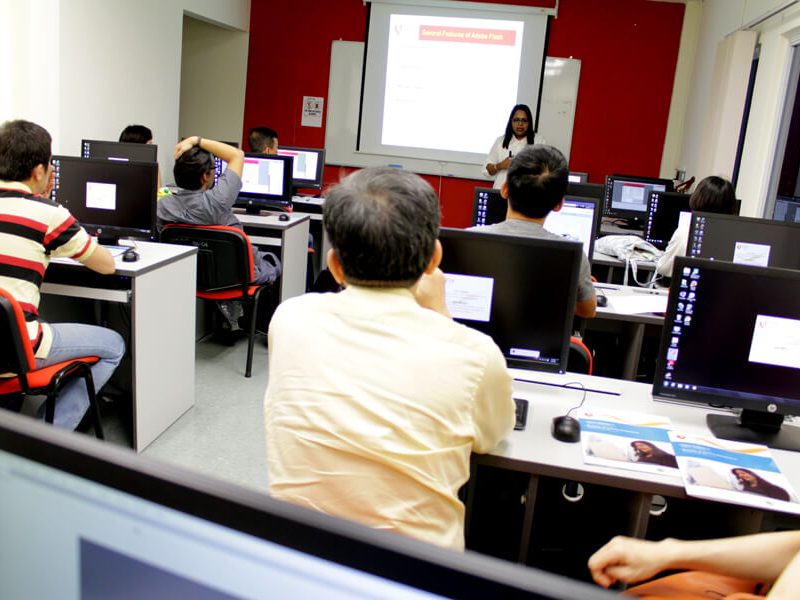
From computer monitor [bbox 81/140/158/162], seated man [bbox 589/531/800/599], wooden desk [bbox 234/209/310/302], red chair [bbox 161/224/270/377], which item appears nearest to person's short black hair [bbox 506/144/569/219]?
seated man [bbox 589/531/800/599]

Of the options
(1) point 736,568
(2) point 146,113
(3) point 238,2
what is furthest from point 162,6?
(1) point 736,568

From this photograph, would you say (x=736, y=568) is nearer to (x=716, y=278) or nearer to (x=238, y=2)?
(x=716, y=278)

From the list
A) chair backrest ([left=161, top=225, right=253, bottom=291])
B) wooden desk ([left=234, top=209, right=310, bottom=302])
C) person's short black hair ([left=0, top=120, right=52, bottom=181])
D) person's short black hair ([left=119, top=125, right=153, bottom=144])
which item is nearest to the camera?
person's short black hair ([left=0, top=120, right=52, bottom=181])

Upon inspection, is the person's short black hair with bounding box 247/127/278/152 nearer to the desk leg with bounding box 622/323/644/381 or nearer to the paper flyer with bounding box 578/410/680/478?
the desk leg with bounding box 622/323/644/381

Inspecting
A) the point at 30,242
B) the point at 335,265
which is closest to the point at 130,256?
the point at 30,242

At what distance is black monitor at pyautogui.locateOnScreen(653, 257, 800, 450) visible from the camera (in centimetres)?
177

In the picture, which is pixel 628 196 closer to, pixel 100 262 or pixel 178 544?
pixel 100 262

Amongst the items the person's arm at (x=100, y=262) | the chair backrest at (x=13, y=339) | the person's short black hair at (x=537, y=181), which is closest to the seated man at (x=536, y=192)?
the person's short black hair at (x=537, y=181)

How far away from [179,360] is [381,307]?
228 cm

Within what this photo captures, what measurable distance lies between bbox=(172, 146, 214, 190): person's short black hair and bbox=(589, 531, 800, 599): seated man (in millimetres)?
3128

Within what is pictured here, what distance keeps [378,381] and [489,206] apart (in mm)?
2451

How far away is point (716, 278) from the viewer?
1797mm

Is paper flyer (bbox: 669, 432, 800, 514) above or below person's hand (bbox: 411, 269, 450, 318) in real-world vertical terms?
below

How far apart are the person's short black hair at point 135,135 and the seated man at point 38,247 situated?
265 cm
